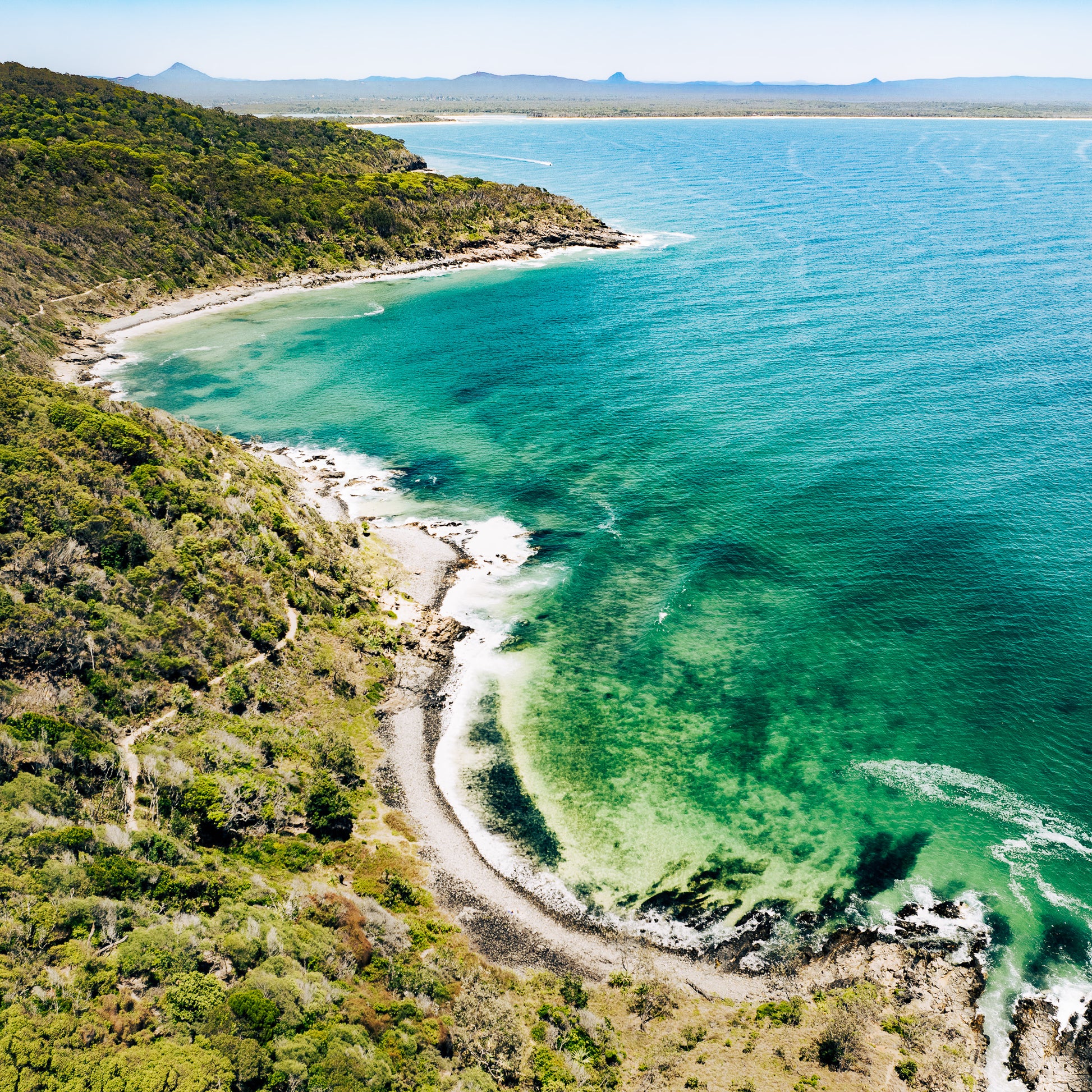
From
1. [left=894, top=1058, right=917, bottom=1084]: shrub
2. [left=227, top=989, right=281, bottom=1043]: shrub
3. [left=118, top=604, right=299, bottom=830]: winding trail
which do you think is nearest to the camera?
[left=227, top=989, right=281, bottom=1043]: shrub

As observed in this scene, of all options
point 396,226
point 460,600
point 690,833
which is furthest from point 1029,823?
point 396,226

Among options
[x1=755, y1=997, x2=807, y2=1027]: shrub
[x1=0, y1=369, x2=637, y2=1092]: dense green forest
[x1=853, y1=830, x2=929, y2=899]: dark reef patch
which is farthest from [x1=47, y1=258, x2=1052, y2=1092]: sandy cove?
[x1=853, y1=830, x2=929, y2=899]: dark reef patch

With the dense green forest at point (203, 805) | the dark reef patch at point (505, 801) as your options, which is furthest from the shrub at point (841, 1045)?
the dark reef patch at point (505, 801)

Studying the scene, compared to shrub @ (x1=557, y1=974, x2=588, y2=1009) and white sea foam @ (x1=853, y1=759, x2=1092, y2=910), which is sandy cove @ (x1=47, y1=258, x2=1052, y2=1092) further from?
white sea foam @ (x1=853, y1=759, x2=1092, y2=910)

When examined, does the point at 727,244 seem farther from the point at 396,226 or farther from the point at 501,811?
the point at 501,811

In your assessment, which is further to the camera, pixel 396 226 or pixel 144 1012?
pixel 396 226

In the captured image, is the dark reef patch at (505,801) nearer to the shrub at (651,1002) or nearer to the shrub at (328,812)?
the shrub at (328,812)
